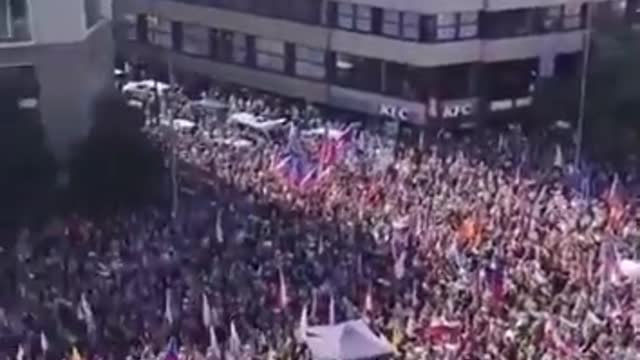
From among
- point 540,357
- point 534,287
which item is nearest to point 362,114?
point 534,287

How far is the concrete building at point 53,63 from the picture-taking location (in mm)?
36625

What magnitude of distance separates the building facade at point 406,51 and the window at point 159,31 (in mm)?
2940

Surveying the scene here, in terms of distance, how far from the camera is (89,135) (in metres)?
35.9

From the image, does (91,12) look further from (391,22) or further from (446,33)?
(446,33)

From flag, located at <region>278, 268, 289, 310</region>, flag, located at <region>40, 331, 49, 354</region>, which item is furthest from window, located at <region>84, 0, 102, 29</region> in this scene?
flag, located at <region>40, 331, 49, 354</region>

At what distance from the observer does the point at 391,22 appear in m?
46.1

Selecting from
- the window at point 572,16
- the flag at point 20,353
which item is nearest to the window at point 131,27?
the window at point 572,16

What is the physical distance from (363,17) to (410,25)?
6.50 ft

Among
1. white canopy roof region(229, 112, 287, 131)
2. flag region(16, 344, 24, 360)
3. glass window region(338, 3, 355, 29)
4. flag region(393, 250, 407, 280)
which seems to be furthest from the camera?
glass window region(338, 3, 355, 29)

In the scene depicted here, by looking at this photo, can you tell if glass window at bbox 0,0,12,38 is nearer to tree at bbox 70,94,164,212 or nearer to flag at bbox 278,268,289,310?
tree at bbox 70,94,164,212

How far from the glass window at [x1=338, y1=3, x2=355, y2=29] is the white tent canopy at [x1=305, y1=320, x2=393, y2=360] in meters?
26.2

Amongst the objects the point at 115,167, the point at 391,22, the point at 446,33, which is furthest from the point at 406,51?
the point at 115,167

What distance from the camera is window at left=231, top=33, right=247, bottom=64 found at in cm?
5138

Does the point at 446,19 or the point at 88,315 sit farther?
the point at 446,19
